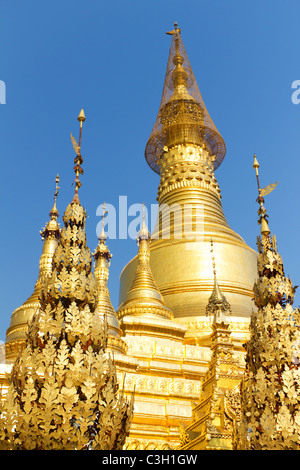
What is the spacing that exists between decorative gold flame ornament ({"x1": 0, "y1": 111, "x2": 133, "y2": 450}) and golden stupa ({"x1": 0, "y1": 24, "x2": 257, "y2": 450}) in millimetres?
2735

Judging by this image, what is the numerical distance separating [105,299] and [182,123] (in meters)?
15.2

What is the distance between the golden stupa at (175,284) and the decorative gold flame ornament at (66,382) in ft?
8.97

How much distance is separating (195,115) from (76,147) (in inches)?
973

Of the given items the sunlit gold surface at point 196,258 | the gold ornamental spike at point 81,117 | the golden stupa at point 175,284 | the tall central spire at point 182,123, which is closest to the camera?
the gold ornamental spike at point 81,117

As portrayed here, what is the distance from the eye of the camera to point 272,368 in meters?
5.76

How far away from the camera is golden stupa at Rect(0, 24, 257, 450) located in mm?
14492

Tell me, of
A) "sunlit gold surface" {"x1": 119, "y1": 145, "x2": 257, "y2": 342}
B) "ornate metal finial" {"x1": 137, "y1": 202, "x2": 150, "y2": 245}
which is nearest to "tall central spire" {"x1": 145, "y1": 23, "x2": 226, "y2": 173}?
"sunlit gold surface" {"x1": 119, "y1": 145, "x2": 257, "y2": 342}

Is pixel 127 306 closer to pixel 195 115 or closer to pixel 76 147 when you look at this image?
pixel 76 147

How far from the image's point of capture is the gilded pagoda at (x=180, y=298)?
38.4 ft

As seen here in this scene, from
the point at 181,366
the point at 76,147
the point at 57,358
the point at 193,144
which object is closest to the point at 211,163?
the point at 193,144

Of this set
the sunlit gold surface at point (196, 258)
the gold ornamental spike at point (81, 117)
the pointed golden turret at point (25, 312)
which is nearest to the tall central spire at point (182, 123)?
the sunlit gold surface at point (196, 258)

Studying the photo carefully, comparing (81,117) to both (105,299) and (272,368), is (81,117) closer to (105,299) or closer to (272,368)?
(272,368)

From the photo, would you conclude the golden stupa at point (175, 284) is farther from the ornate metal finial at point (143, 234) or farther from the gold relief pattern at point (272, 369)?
the gold relief pattern at point (272, 369)

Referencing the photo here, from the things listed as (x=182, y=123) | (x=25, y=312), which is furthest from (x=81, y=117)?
(x=182, y=123)
